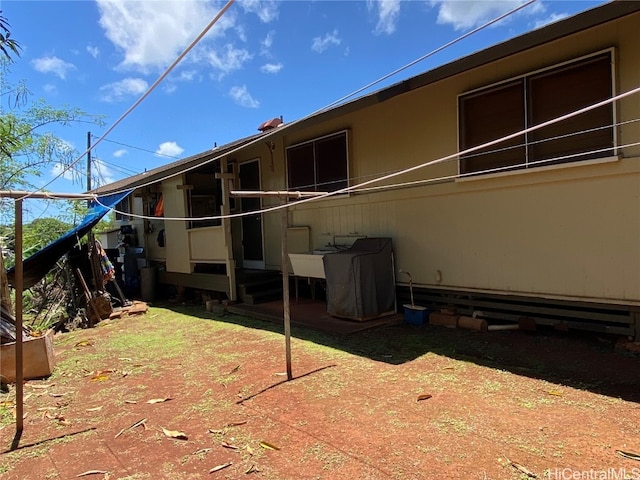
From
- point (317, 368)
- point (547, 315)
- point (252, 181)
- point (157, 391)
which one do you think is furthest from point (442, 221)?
point (252, 181)

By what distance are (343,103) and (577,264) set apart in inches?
140

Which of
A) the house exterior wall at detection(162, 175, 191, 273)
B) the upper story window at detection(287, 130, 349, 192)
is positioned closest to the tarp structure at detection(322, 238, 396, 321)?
the upper story window at detection(287, 130, 349, 192)

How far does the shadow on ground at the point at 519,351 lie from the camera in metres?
3.79

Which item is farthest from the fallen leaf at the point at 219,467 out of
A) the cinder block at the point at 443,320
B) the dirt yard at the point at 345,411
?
the cinder block at the point at 443,320

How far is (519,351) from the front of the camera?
4.63 meters

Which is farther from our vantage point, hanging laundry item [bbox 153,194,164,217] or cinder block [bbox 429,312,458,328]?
hanging laundry item [bbox 153,194,164,217]

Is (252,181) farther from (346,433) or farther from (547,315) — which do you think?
(346,433)

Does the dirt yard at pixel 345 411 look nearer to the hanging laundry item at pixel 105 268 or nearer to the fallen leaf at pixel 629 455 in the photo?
the fallen leaf at pixel 629 455

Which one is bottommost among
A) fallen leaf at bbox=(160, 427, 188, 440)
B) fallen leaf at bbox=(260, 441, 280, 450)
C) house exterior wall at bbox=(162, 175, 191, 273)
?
fallen leaf at bbox=(160, 427, 188, 440)

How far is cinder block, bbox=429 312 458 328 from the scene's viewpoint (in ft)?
18.9

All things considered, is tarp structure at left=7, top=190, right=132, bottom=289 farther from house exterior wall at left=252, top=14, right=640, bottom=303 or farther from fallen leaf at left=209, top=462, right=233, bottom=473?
fallen leaf at left=209, top=462, right=233, bottom=473

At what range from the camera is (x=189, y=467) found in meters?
2.75

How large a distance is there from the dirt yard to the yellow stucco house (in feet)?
2.30

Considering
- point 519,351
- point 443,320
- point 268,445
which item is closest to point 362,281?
point 443,320
